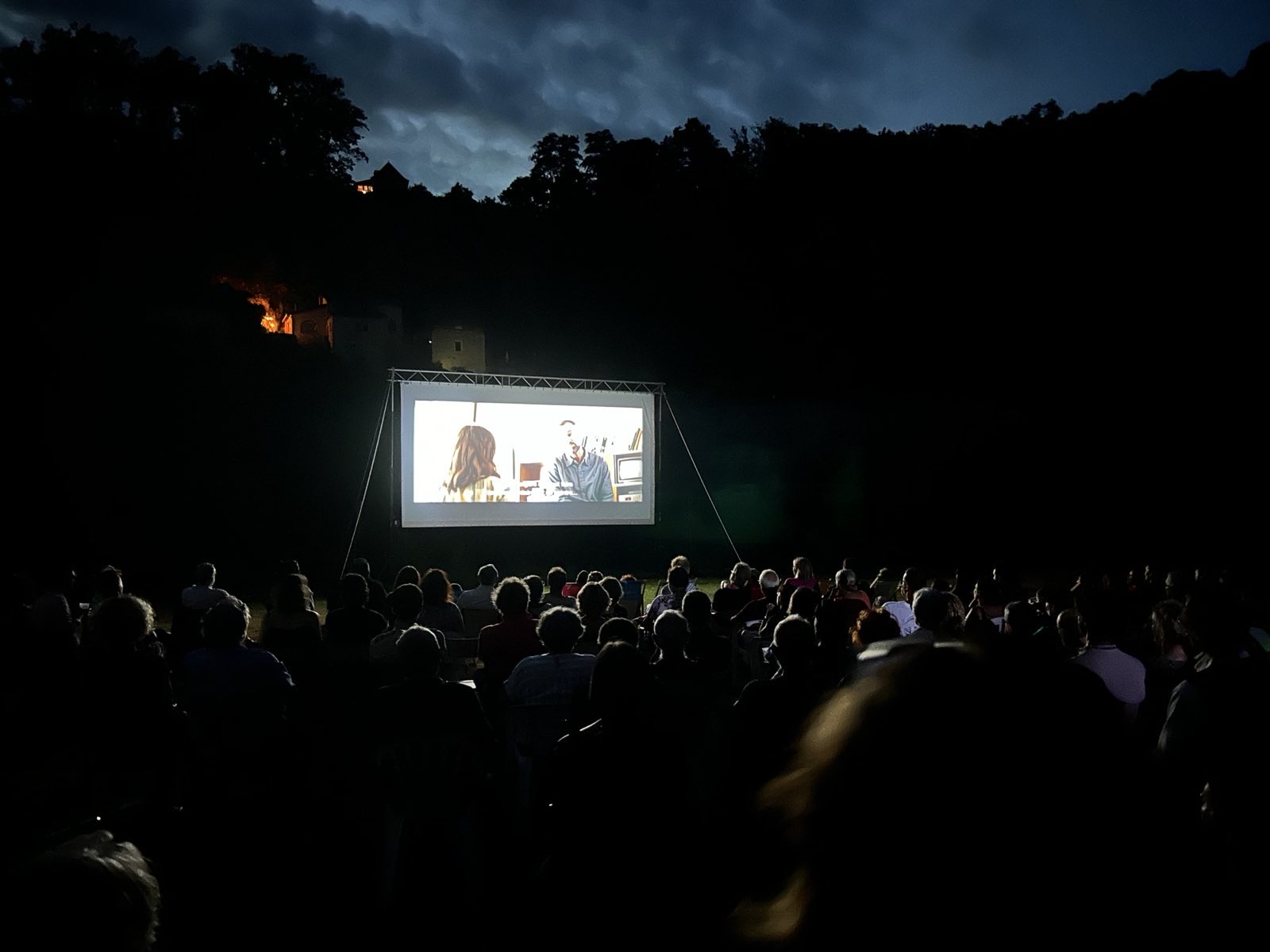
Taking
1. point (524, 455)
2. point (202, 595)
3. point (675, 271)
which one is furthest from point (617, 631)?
point (675, 271)

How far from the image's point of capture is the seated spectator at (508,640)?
4844 mm

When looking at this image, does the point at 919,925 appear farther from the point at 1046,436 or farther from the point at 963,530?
the point at 1046,436

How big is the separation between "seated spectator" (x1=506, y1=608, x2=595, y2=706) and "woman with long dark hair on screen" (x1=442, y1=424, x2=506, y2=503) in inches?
314

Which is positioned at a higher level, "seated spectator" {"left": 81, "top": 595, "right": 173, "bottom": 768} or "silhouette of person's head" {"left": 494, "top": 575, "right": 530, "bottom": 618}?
"silhouette of person's head" {"left": 494, "top": 575, "right": 530, "bottom": 618}

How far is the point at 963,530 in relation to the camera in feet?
81.3

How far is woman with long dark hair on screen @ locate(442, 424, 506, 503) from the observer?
464 inches

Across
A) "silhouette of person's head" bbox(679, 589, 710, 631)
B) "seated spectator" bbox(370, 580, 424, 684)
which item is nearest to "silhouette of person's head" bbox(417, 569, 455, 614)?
Answer: "seated spectator" bbox(370, 580, 424, 684)

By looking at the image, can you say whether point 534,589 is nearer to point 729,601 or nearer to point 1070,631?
point 729,601

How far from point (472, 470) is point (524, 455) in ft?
2.77

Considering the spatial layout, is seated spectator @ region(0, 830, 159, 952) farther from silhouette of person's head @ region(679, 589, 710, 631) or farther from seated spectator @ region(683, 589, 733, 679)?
silhouette of person's head @ region(679, 589, 710, 631)

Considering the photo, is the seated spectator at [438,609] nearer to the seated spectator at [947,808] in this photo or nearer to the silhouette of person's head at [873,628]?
the silhouette of person's head at [873,628]

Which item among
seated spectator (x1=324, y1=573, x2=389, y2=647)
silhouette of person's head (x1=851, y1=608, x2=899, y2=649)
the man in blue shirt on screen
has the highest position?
the man in blue shirt on screen

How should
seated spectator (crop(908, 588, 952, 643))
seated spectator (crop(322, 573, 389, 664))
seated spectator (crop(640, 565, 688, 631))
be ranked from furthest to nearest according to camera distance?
seated spectator (crop(640, 565, 688, 631))
seated spectator (crop(322, 573, 389, 664))
seated spectator (crop(908, 588, 952, 643))

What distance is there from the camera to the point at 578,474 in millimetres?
12609
